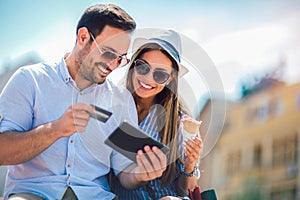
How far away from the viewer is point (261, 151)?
23.2 ft

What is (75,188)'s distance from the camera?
1.52 metres

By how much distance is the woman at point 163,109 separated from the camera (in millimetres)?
1647

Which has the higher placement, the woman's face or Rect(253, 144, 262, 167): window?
the woman's face

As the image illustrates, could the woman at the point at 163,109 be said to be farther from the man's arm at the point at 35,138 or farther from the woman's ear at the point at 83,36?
the man's arm at the point at 35,138

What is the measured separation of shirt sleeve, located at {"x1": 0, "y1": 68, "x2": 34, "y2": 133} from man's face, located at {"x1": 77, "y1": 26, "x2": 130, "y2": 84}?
140mm

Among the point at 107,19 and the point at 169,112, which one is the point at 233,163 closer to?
the point at 169,112

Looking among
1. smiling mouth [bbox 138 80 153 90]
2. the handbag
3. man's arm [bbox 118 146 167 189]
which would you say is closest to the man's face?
smiling mouth [bbox 138 80 153 90]

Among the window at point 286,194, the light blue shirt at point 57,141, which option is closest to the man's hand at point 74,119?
the light blue shirt at point 57,141

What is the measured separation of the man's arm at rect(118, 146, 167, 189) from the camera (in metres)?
1.52

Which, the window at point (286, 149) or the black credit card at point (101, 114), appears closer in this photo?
the black credit card at point (101, 114)

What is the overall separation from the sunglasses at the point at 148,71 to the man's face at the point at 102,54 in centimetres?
8

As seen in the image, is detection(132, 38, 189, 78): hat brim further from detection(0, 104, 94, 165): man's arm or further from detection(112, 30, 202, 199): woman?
detection(0, 104, 94, 165): man's arm

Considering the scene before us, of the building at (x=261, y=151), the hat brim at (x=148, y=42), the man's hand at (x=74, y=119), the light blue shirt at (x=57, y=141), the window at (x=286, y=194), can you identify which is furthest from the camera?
the window at (x=286, y=194)

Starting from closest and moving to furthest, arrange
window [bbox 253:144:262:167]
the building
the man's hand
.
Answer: the man's hand → the building → window [bbox 253:144:262:167]
